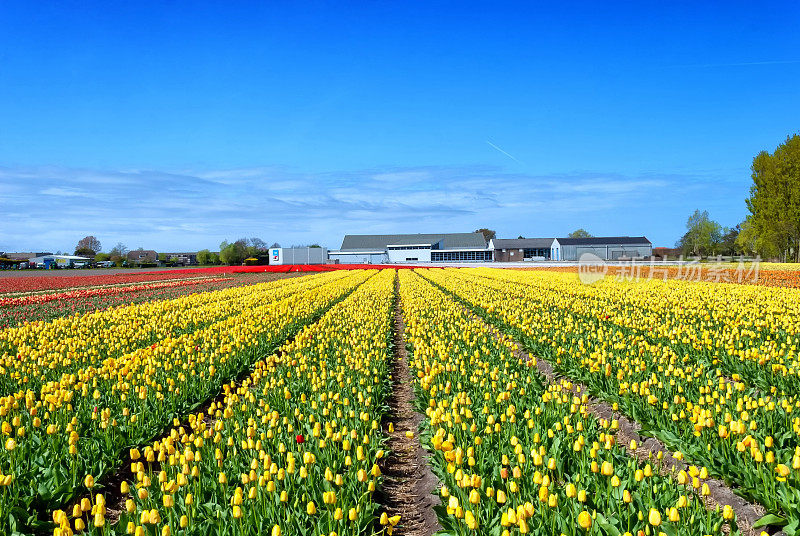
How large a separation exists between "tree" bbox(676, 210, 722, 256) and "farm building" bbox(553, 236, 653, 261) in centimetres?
726

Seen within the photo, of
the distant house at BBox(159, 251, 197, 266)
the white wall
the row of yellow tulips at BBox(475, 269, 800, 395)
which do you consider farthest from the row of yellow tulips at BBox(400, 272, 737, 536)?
the distant house at BBox(159, 251, 197, 266)

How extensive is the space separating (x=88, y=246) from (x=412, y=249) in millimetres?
117713

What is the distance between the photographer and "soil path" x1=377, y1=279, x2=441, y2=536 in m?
4.61

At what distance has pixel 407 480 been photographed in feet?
17.7

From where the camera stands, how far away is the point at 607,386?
7.36 metres

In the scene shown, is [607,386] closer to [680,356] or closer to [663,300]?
[680,356]

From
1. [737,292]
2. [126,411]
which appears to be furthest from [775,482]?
[737,292]

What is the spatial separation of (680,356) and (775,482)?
5.31m

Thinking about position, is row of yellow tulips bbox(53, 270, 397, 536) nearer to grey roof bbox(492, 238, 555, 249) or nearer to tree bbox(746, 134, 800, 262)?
tree bbox(746, 134, 800, 262)

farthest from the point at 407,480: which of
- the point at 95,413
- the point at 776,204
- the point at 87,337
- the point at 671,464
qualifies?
the point at 776,204

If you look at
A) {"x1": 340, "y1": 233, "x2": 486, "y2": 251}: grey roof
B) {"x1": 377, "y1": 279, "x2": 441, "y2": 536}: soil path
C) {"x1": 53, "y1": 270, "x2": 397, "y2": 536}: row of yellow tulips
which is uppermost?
{"x1": 340, "y1": 233, "x2": 486, "y2": 251}: grey roof

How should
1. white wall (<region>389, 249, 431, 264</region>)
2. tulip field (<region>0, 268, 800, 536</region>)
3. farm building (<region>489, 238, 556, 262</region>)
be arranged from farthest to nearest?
farm building (<region>489, 238, 556, 262</region>)
white wall (<region>389, 249, 431, 264</region>)
tulip field (<region>0, 268, 800, 536</region>)

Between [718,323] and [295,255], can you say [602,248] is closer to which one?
[295,255]

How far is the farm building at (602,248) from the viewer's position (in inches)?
3885
